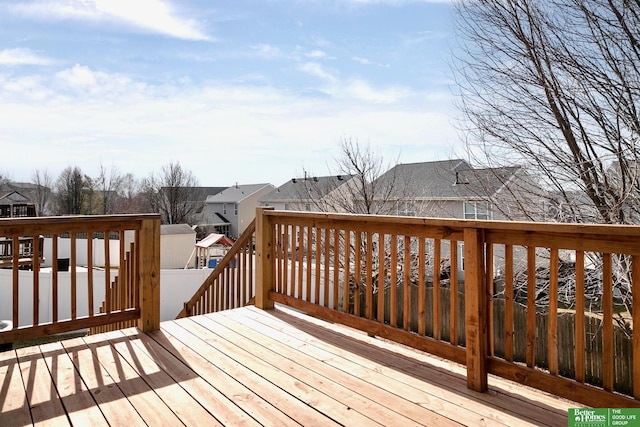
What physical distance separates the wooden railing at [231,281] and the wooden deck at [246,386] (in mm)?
1235

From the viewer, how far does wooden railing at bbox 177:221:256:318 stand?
4371 millimetres

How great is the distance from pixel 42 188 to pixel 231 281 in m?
31.3

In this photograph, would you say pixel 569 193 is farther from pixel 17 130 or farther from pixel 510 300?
pixel 17 130

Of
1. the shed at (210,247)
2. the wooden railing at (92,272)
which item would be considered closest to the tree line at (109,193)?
the shed at (210,247)

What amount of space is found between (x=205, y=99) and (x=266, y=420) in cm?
1006

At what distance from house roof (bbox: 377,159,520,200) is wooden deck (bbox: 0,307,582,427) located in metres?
3.82

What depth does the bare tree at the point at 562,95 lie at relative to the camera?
4.46 metres

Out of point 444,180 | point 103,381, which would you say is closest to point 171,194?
point 444,180

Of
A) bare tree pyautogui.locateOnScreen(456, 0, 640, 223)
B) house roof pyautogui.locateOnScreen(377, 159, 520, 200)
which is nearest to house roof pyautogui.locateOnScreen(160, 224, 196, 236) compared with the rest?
house roof pyautogui.locateOnScreen(377, 159, 520, 200)

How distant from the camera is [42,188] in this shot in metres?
29.2

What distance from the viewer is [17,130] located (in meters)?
21.7

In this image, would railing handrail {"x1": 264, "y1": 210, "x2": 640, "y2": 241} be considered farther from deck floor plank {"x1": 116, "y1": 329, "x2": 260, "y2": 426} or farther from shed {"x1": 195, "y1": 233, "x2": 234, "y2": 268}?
shed {"x1": 195, "y1": 233, "x2": 234, "y2": 268}

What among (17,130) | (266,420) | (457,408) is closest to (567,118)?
(457,408)

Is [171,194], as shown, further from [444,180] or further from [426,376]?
[426,376]
